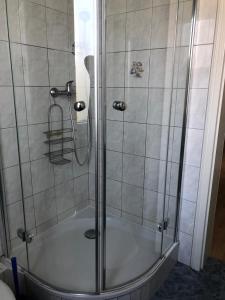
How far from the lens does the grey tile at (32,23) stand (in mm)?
1446

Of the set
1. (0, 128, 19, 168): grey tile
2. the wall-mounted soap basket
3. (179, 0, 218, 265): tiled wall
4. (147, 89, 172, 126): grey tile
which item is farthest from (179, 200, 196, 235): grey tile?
(0, 128, 19, 168): grey tile

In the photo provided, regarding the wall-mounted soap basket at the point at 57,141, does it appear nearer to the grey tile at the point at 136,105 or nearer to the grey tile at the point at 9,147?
the grey tile at the point at 9,147

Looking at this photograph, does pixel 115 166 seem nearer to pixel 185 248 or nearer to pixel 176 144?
pixel 176 144

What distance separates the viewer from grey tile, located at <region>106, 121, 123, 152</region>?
5.27 ft

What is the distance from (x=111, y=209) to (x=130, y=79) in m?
0.94

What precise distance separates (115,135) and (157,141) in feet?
0.99

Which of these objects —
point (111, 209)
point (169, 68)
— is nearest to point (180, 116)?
point (169, 68)

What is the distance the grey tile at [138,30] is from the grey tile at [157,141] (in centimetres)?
55

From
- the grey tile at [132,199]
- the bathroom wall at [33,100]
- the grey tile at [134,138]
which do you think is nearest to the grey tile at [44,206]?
the bathroom wall at [33,100]

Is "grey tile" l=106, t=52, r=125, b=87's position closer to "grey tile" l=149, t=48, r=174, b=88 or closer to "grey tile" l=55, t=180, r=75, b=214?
"grey tile" l=149, t=48, r=174, b=88

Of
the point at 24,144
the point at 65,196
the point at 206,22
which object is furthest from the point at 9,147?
the point at 206,22

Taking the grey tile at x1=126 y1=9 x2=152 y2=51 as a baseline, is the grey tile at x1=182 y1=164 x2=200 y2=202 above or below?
below

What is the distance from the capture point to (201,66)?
1.50 m

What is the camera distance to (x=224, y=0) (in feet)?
4.42
